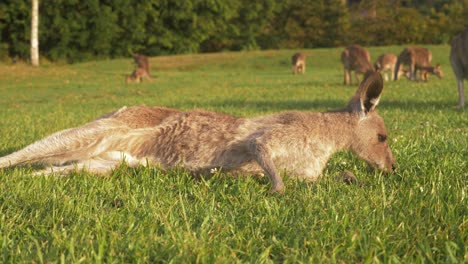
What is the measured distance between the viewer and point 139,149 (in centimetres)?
433

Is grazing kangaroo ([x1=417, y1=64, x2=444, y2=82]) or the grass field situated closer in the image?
the grass field

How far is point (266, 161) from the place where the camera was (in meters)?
3.74

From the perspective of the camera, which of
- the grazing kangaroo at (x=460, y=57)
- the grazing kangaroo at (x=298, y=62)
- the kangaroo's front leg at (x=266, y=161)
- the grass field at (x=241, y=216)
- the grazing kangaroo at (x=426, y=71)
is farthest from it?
the grazing kangaroo at (x=298, y=62)

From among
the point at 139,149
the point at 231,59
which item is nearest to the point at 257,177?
the point at 139,149

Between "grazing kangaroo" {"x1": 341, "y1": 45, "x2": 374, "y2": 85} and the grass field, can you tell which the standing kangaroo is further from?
the grass field

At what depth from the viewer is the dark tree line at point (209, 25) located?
122 feet

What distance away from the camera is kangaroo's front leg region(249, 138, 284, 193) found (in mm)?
3550

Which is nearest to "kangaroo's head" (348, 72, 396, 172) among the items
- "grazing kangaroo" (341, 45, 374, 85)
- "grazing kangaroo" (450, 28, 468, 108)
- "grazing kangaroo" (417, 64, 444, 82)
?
"grazing kangaroo" (450, 28, 468, 108)

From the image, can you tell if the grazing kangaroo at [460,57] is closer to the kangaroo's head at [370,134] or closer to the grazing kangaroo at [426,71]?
the kangaroo's head at [370,134]

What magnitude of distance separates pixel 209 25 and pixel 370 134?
40570 mm

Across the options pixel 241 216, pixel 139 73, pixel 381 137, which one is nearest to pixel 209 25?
pixel 139 73

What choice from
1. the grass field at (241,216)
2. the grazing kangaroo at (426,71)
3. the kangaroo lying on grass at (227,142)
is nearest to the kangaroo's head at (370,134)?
the kangaroo lying on grass at (227,142)

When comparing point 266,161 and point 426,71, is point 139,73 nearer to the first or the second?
point 426,71

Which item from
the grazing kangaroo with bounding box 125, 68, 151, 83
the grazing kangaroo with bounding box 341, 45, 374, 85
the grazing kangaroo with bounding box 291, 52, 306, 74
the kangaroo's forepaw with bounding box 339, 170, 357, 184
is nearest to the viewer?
the kangaroo's forepaw with bounding box 339, 170, 357, 184
